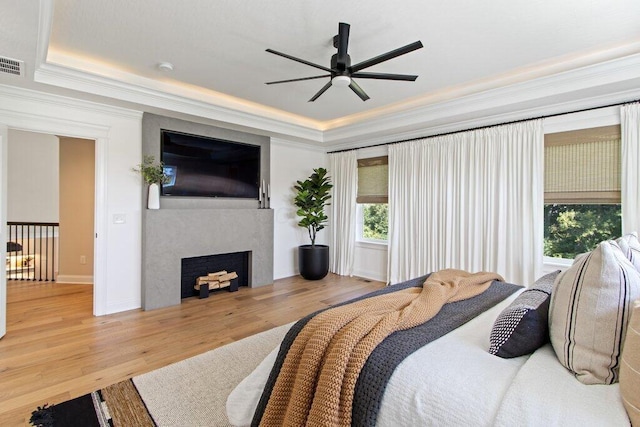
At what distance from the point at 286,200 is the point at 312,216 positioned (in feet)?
1.82

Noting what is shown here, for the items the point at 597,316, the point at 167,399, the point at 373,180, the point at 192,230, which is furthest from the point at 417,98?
the point at 167,399

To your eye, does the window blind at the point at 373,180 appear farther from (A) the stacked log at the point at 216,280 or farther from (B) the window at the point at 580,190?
(A) the stacked log at the point at 216,280

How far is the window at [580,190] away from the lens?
325 centimetres

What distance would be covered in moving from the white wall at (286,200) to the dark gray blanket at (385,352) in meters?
3.80

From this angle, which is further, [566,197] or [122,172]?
[122,172]

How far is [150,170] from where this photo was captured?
3818mm

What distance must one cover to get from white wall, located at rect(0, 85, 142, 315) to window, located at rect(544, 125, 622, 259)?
4.80 meters

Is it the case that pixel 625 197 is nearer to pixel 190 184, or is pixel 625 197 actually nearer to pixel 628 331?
pixel 628 331

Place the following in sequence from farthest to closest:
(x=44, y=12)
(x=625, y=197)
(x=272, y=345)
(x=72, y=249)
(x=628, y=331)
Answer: (x=72, y=249), (x=625, y=197), (x=272, y=345), (x=44, y=12), (x=628, y=331)

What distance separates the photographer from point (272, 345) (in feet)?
9.35

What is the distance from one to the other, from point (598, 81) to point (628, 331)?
2.92 meters

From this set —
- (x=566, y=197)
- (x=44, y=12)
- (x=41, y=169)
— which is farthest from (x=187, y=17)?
(x=41, y=169)

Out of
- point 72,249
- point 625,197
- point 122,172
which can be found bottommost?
point 72,249

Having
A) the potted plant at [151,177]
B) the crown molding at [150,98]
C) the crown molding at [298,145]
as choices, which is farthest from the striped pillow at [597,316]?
the crown molding at [298,145]
